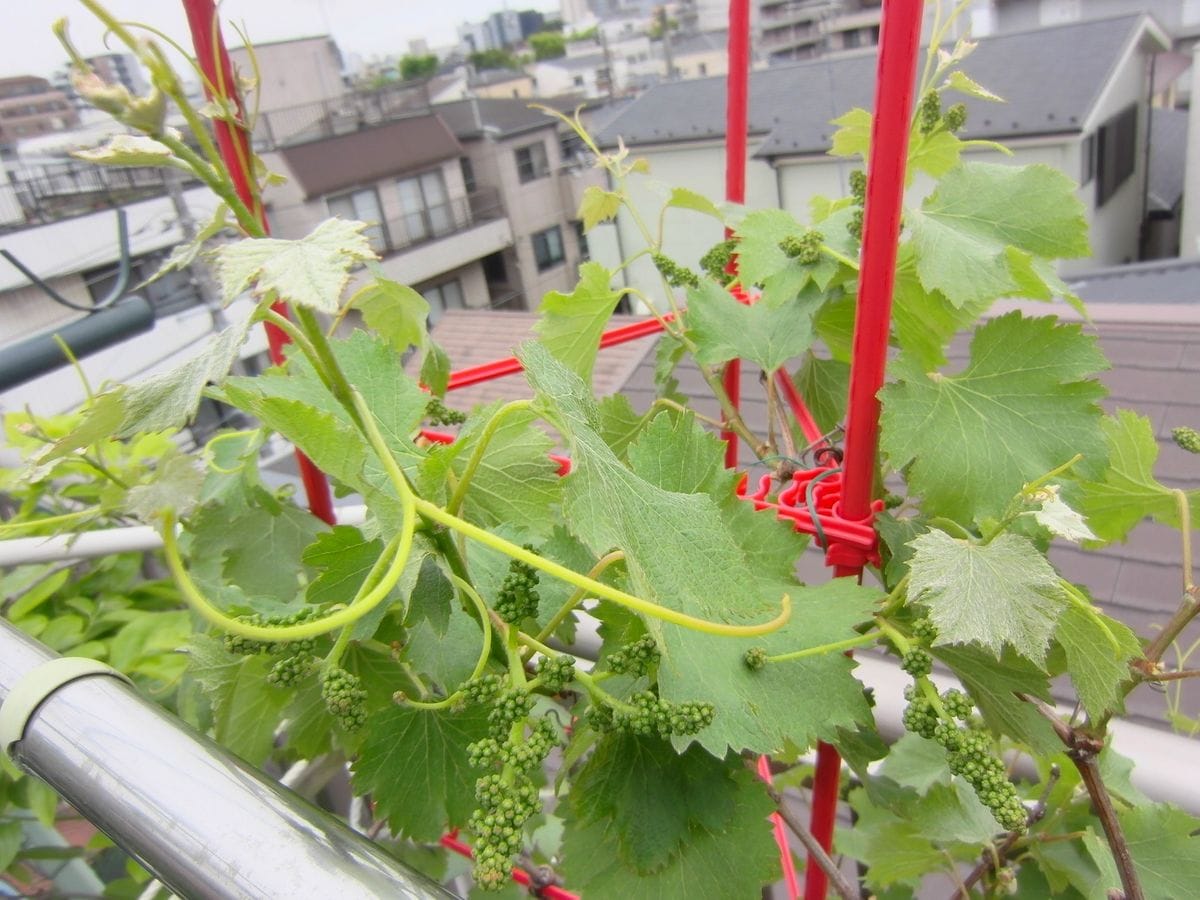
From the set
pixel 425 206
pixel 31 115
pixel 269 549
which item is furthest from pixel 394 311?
pixel 425 206

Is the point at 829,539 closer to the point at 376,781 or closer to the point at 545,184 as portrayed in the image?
the point at 376,781

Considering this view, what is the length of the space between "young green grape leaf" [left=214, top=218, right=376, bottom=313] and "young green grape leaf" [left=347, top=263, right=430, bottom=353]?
279mm

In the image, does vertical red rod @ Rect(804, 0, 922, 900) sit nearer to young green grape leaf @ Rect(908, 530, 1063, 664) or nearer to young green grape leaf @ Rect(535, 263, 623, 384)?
young green grape leaf @ Rect(908, 530, 1063, 664)

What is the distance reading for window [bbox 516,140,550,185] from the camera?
32.9 feet

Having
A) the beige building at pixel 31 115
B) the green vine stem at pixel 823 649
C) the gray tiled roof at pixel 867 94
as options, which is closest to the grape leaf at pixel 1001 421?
the green vine stem at pixel 823 649

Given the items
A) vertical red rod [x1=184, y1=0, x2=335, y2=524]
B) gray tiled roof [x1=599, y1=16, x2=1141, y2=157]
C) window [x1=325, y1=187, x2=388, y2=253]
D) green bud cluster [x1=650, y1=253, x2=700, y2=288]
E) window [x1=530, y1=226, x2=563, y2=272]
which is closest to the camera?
vertical red rod [x1=184, y1=0, x2=335, y2=524]

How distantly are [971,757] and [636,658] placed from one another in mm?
166

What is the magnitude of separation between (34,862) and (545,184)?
1006 cm

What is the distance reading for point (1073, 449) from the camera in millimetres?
501

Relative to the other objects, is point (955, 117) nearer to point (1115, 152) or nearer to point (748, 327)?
point (748, 327)

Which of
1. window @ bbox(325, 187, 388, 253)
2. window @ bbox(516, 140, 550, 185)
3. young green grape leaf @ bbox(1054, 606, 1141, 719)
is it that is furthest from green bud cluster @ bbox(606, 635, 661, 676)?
window @ bbox(516, 140, 550, 185)

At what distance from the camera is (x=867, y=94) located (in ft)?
21.7

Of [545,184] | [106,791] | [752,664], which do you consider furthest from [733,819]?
[545,184]

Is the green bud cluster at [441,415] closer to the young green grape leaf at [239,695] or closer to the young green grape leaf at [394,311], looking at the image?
the young green grape leaf at [394,311]
